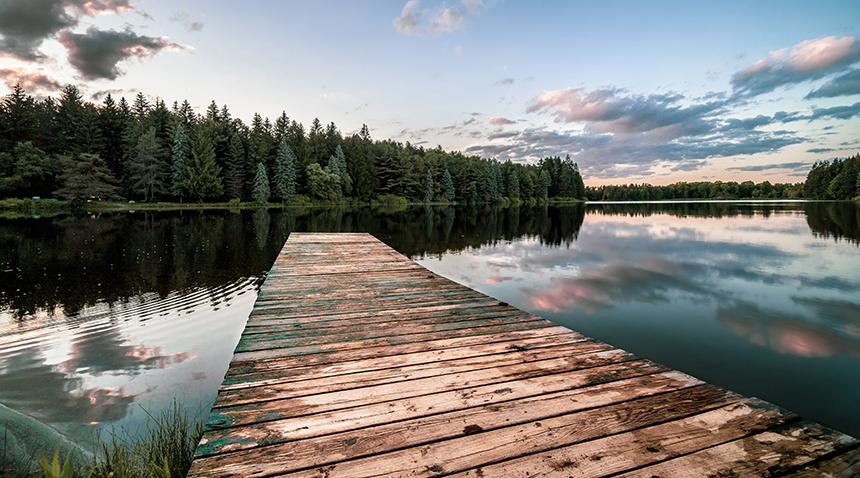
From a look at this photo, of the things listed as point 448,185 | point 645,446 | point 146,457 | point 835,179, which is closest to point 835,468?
point 645,446

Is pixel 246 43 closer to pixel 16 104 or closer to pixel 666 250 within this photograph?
pixel 666 250

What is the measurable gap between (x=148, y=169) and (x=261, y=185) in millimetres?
12773

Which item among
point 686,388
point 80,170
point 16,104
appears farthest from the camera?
point 16,104

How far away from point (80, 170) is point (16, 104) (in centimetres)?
1601

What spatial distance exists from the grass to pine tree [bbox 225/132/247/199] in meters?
54.5

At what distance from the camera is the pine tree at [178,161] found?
47844mm

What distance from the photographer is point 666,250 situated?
16.8m

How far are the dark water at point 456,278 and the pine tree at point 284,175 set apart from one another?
38.3 meters

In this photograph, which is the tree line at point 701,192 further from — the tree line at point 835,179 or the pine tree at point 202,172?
the pine tree at point 202,172

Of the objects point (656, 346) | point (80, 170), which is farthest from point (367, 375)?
point (80, 170)

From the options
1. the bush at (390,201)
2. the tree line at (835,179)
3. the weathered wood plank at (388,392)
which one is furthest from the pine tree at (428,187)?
the tree line at (835,179)

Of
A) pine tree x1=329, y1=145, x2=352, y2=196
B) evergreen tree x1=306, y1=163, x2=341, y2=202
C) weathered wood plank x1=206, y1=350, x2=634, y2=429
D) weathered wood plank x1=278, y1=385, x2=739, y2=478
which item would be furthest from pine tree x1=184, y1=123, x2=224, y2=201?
weathered wood plank x1=278, y1=385, x2=739, y2=478

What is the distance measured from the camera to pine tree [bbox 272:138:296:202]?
175 ft

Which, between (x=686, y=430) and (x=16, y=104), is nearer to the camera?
(x=686, y=430)
